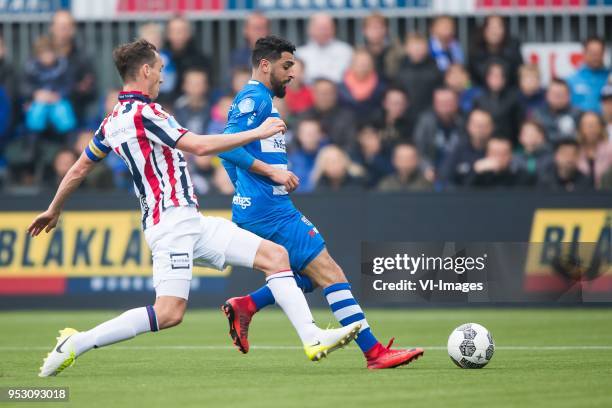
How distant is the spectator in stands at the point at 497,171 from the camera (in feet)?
55.0

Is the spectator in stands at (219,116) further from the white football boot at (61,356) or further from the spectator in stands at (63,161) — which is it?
the white football boot at (61,356)

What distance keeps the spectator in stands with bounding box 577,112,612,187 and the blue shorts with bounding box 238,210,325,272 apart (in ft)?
25.8

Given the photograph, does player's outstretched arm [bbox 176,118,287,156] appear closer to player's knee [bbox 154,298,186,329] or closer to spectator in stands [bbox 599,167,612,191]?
player's knee [bbox 154,298,186,329]

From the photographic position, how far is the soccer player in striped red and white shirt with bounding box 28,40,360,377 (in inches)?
356

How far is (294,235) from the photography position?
391 inches

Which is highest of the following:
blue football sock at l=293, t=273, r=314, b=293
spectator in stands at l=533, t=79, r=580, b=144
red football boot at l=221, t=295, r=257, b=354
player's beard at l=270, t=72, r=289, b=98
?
player's beard at l=270, t=72, r=289, b=98

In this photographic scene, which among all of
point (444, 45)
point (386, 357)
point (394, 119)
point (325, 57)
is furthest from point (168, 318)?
point (444, 45)

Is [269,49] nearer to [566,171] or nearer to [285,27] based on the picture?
[566,171]

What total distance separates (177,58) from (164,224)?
9.58 metres

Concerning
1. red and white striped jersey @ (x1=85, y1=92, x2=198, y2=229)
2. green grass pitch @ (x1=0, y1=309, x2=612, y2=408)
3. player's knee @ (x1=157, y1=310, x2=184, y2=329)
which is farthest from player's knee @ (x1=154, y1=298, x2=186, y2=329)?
red and white striped jersey @ (x1=85, y1=92, x2=198, y2=229)

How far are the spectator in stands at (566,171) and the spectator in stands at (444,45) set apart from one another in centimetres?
219

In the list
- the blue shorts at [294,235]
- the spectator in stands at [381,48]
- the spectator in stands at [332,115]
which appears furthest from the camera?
the spectator in stands at [381,48]

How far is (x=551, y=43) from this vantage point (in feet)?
62.6

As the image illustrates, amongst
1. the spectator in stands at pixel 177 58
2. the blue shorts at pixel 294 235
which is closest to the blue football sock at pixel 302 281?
the blue shorts at pixel 294 235
